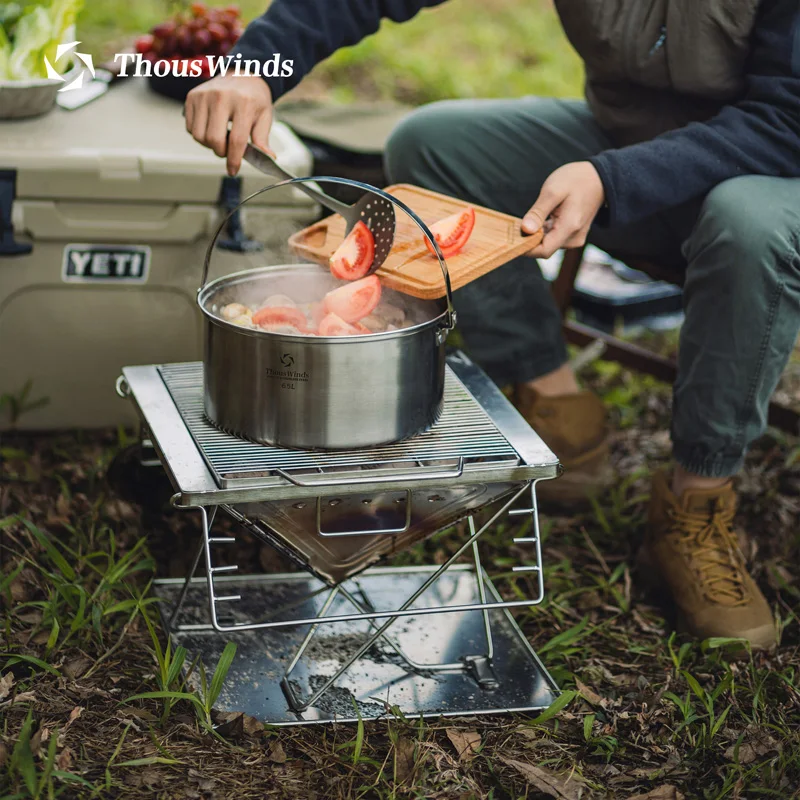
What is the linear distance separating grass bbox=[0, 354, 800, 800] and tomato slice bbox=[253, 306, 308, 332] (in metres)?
0.67

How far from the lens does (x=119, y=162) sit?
2.83 metres

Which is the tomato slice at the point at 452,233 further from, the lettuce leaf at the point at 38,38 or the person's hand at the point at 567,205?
the lettuce leaf at the point at 38,38

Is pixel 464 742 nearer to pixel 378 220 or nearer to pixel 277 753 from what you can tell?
pixel 277 753

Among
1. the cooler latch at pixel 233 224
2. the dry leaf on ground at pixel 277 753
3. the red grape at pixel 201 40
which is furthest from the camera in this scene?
the red grape at pixel 201 40

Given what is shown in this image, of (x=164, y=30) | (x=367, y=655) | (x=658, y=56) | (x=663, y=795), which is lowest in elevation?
(x=367, y=655)

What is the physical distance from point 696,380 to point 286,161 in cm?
126

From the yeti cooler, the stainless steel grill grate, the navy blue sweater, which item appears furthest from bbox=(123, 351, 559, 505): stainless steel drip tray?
the yeti cooler

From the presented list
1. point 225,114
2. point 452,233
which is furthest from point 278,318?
point 225,114

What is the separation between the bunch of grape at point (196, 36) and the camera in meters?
3.26

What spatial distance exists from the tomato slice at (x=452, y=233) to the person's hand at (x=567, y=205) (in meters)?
0.16

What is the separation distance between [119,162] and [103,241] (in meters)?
0.24

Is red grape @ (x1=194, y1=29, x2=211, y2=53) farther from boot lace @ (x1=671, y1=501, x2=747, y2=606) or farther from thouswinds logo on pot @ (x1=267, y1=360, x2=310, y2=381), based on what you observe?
boot lace @ (x1=671, y1=501, x2=747, y2=606)

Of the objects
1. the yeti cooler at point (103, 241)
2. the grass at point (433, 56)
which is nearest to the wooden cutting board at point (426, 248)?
the yeti cooler at point (103, 241)

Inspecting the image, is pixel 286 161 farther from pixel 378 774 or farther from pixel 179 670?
pixel 378 774
